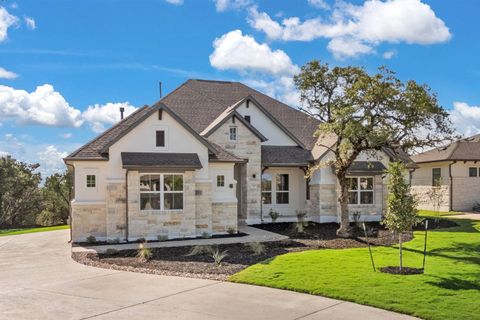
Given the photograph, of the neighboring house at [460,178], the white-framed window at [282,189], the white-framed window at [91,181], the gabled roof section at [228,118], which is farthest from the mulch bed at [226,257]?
the neighboring house at [460,178]

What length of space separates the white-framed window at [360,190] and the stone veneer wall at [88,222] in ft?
41.4

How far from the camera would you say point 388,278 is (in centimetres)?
1124

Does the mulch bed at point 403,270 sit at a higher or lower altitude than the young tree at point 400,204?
lower

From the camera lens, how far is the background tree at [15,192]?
37.2 metres

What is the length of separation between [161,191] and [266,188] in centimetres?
783

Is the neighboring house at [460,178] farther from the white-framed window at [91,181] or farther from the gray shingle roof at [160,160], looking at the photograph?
the white-framed window at [91,181]

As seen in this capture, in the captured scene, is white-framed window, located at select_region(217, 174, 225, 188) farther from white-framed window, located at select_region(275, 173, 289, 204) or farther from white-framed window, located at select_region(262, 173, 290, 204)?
white-framed window, located at select_region(275, 173, 289, 204)

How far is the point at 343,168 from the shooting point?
20.9 m

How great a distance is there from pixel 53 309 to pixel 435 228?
723 inches

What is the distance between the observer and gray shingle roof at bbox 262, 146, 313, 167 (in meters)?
24.8

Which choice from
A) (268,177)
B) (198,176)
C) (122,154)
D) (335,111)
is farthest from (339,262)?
(268,177)

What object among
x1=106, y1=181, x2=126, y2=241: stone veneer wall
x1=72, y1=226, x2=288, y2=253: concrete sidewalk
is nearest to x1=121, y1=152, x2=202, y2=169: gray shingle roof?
x1=106, y1=181, x2=126, y2=241: stone veneer wall

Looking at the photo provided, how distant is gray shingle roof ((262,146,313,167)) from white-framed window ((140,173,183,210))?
6.41 metres

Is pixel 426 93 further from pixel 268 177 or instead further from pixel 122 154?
pixel 122 154
